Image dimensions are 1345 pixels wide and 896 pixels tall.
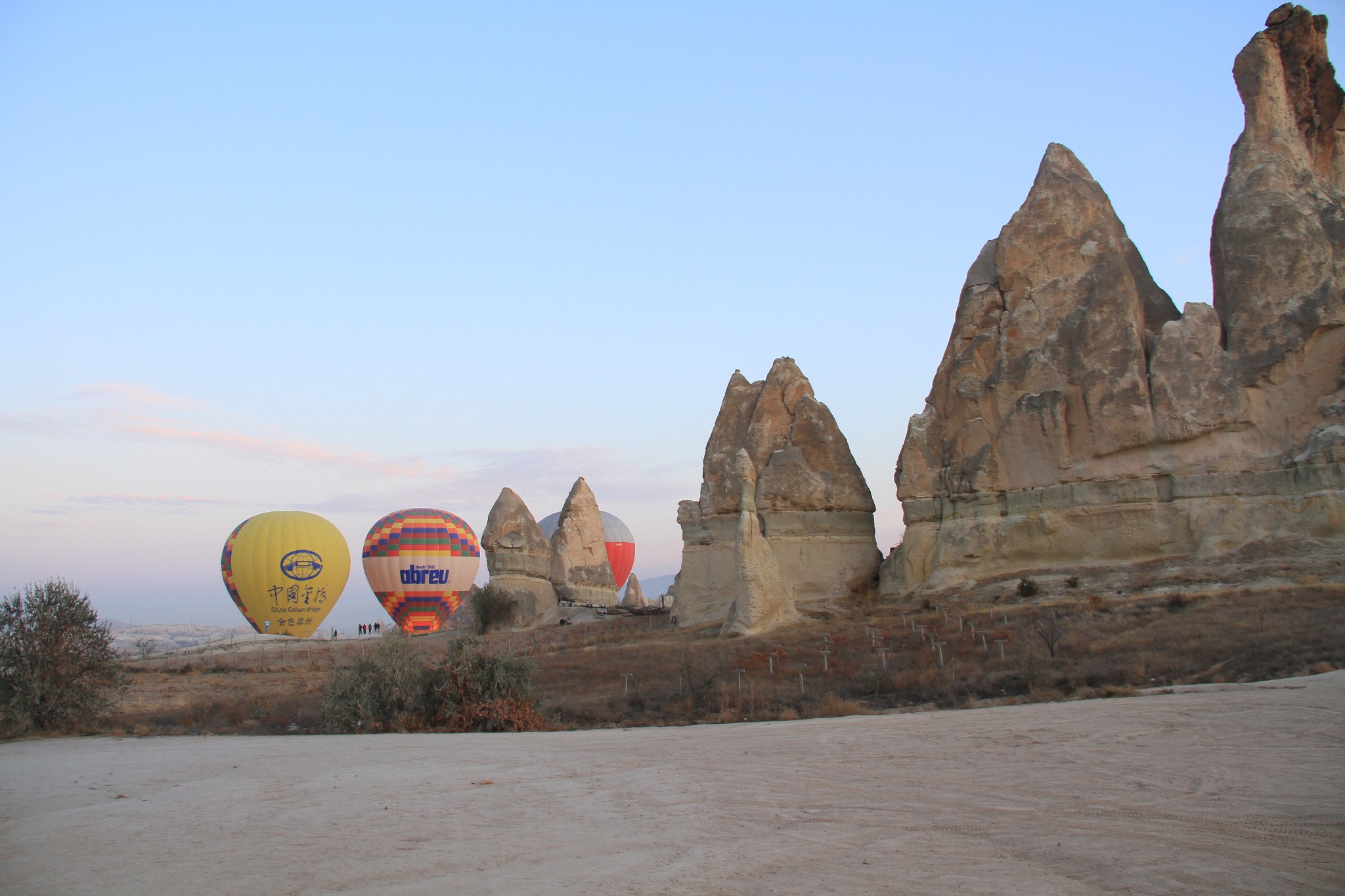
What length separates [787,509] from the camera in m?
31.1

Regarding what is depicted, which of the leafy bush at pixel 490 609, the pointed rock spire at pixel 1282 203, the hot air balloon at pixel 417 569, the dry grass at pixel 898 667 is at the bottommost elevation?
the dry grass at pixel 898 667

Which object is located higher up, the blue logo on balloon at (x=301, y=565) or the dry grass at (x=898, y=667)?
the blue logo on balloon at (x=301, y=565)

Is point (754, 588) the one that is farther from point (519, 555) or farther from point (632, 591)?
point (632, 591)

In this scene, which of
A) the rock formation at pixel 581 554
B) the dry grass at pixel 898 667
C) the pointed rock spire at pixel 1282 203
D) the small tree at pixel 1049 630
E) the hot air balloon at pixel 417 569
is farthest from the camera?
the rock formation at pixel 581 554

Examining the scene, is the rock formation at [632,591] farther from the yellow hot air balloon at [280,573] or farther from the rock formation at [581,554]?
the yellow hot air balloon at [280,573]

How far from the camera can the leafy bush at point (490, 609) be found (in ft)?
129

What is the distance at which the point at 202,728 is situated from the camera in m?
14.2

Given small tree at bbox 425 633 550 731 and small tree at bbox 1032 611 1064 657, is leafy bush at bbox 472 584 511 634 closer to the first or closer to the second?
small tree at bbox 425 633 550 731

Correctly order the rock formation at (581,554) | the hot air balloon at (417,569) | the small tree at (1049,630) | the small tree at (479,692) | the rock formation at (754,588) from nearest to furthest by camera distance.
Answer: the small tree at (479,692) < the small tree at (1049,630) < the rock formation at (754,588) < the hot air balloon at (417,569) < the rock formation at (581,554)

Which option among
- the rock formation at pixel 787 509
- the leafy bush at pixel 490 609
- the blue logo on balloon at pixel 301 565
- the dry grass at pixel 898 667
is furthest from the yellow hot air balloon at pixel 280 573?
the rock formation at pixel 787 509

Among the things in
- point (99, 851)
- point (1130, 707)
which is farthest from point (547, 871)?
point (1130, 707)

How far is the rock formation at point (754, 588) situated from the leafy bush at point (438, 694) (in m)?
10.8

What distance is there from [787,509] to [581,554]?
17.9 metres

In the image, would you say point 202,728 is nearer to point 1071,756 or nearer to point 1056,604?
point 1071,756
